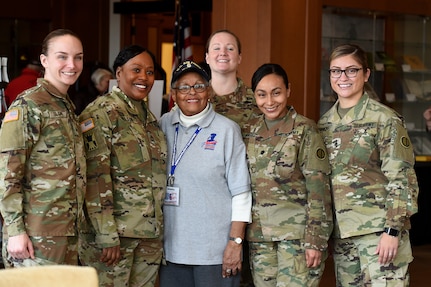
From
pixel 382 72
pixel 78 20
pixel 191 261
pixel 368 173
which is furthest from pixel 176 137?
pixel 78 20

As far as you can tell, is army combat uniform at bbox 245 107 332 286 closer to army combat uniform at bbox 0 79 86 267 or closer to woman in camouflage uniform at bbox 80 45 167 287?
woman in camouflage uniform at bbox 80 45 167 287

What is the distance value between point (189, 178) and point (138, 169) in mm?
250

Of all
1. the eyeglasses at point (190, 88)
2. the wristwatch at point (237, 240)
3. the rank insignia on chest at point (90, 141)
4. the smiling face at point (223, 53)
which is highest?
the smiling face at point (223, 53)

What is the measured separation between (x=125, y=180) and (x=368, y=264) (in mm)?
1185

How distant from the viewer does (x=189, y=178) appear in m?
4.09

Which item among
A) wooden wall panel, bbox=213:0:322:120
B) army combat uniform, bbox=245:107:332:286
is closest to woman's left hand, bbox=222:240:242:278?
army combat uniform, bbox=245:107:332:286

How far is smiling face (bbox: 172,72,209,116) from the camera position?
4137 mm

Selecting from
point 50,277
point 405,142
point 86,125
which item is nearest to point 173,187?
point 86,125

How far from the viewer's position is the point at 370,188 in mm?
4035

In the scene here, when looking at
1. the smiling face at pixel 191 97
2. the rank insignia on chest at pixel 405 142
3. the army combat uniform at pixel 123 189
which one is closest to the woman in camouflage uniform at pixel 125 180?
the army combat uniform at pixel 123 189

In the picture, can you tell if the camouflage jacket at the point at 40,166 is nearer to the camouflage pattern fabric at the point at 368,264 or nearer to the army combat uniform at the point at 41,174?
the army combat uniform at the point at 41,174

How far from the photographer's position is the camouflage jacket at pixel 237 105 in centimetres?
455

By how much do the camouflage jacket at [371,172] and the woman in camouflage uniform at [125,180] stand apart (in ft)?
2.77

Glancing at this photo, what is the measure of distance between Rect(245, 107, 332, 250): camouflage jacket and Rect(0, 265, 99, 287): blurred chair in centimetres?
153
